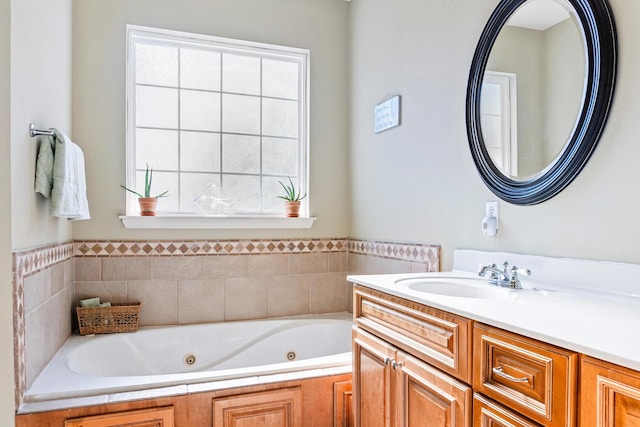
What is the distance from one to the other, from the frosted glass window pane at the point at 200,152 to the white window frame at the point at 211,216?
0.31m

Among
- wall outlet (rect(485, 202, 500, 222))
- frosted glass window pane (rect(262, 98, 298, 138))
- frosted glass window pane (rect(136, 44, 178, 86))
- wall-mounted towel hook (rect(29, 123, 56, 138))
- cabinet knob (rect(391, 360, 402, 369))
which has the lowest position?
cabinet knob (rect(391, 360, 402, 369))

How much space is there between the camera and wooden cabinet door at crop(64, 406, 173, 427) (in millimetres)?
1581

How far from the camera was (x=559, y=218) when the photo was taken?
144 cm

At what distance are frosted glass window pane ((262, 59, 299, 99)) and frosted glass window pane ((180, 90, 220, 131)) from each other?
37 cm

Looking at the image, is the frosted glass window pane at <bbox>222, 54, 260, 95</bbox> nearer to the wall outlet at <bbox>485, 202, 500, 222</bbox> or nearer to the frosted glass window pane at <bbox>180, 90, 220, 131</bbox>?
the frosted glass window pane at <bbox>180, 90, 220, 131</bbox>

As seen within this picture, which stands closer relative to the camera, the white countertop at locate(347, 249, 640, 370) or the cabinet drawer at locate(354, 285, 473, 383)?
the white countertop at locate(347, 249, 640, 370)

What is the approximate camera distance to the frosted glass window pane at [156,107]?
105 inches

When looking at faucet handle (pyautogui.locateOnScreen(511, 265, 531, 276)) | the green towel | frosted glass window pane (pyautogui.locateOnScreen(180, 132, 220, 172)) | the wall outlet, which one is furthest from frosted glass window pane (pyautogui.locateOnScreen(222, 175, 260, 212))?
faucet handle (pyautogui.locateOnScreen(511, 265, 531, 276))

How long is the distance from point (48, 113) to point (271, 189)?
4.56 ft

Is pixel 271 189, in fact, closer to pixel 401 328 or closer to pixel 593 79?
pixel 401 328

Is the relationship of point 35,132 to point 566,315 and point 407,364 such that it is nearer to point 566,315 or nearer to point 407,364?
point 407,364

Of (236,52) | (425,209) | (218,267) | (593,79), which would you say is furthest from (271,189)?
(593,79)

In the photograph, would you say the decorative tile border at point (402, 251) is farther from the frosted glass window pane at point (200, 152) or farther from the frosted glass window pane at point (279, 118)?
the frosted glass window pane at point (200, 152)

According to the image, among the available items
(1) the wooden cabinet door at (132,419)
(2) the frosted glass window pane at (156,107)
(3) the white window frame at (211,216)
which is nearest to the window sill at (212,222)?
(3) the white window frame at (211,216)
